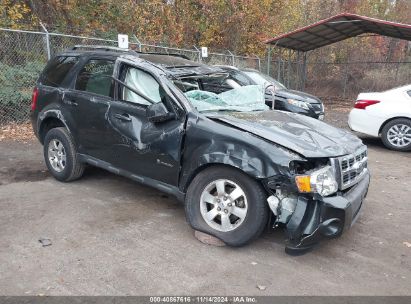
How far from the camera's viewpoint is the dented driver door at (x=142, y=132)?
4.13 meters

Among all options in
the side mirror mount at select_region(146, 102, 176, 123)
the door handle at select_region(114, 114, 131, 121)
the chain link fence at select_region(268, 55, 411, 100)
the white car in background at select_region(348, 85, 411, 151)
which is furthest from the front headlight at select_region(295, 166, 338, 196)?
the chain link fence at select_region(268, 55, 411, 100)

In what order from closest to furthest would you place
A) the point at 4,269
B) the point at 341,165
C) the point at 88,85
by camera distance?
the point at 4,269, the point at 341,165, the point at 88,85

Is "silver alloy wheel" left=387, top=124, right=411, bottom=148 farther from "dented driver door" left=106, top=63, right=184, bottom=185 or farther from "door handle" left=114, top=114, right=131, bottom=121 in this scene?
"door handle" left=114, top=114, right=131, bottom=121

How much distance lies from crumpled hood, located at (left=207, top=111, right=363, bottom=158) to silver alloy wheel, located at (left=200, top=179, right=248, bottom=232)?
1.91 feet

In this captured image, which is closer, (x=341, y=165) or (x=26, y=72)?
(x=341, y=165)

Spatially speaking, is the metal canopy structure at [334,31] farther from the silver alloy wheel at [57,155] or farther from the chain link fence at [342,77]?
the silver alloy wheel at [57,155]

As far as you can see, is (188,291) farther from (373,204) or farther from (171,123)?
(373,204)

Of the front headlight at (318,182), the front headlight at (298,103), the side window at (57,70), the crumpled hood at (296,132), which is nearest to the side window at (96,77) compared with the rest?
the side window at (57,70)

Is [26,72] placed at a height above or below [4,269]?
above

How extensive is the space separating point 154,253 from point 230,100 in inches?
81.4

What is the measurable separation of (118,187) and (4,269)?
2.23m

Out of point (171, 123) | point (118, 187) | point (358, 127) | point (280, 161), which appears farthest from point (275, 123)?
point (358, 127)

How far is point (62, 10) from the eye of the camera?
1303cm

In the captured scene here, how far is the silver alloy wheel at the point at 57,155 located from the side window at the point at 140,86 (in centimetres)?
138
